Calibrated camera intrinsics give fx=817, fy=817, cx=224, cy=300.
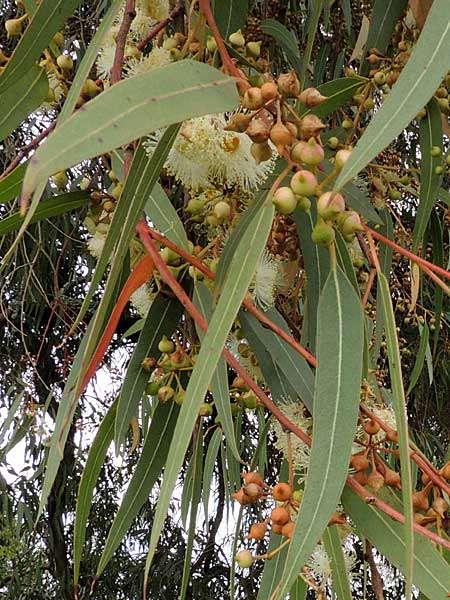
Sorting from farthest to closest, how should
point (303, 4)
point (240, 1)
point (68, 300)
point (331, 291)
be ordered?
1. point (68, 300)
2. point (303, 4)
3. point (240, 1)
4. point (331, 291)

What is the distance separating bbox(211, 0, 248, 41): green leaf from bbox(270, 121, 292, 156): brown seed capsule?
438mm

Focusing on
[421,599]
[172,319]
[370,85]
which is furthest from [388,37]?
[421,599]

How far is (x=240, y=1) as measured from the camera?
967 millimetres

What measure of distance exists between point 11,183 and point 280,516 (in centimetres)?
42

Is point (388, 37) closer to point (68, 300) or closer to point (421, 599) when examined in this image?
point (421, 599)

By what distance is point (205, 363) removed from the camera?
1.83ft

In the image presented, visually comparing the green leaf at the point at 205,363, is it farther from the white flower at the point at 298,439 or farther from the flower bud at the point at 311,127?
the white flower at the point at 298,439

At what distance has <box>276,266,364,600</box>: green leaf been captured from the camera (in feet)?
1.76

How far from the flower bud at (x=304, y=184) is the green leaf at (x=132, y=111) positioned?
0.07 m

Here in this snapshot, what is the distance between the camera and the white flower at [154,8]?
0.98 meters

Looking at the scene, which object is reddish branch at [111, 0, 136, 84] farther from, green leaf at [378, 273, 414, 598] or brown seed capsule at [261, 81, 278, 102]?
green leaf at [378, 273, 414, 598]

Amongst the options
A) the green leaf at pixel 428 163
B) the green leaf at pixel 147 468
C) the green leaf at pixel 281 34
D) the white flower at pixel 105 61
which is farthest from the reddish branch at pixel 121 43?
the green leaf at pixel 281 34

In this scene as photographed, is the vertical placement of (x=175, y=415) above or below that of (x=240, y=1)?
below

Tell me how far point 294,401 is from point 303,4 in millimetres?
1338
